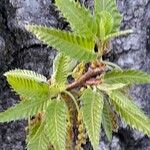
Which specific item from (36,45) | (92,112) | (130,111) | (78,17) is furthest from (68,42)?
(36,45)

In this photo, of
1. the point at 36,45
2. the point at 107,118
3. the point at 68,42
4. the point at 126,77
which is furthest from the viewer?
the point at 36,45

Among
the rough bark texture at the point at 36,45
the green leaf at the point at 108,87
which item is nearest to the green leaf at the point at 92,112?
the green leaf at the point at 108,87

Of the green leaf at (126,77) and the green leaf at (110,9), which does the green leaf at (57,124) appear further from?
the green leaf at (110,9)

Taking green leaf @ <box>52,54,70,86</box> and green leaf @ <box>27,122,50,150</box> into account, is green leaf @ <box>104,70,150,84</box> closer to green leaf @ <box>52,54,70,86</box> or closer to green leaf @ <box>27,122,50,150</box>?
green leaf @ <box>52,54,70,86</box>

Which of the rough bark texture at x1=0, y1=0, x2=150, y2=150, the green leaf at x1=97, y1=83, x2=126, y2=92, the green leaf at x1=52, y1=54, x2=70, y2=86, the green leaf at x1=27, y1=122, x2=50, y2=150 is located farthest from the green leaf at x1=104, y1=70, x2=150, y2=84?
the rough bark texture at x1=0, y1=0, x2=150, y2=150

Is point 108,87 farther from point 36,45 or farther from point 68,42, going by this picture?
point 36,45

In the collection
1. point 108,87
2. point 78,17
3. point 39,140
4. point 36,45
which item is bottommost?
point 39,140
